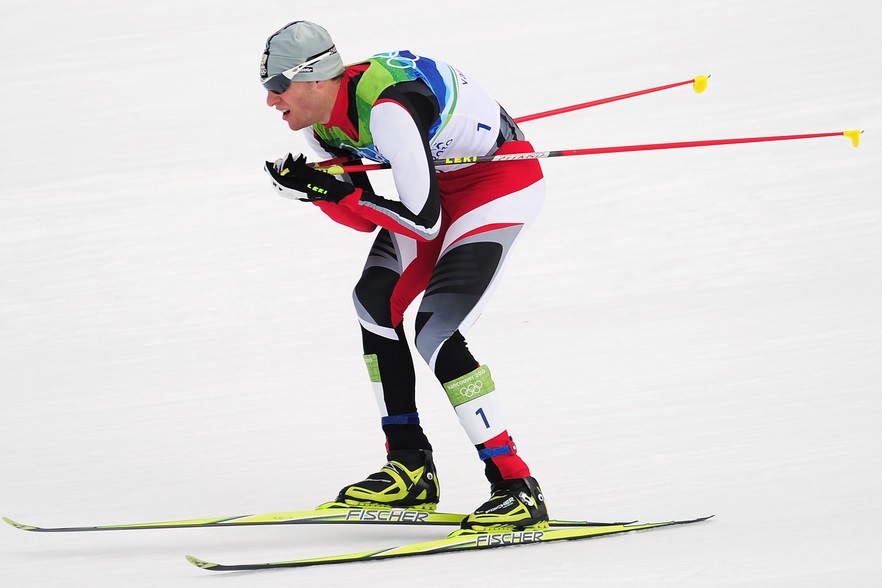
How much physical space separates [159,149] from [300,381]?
13.5 ft

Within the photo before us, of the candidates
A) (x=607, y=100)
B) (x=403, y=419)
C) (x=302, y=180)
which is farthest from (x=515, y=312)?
(x=302, y=180)

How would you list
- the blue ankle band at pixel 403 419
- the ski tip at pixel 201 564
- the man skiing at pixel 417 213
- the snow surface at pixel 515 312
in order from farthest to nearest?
the blue ankle band at pixel 403 419 < the snow surface at pixel 515 312 < the man skiing at pixel 417 213 < the ski tip at pixel 201 564

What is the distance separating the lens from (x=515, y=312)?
6.23 metres

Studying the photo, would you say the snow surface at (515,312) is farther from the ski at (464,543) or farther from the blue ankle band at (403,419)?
the blue ankle band at (403,419)

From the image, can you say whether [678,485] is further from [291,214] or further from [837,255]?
[291,214]

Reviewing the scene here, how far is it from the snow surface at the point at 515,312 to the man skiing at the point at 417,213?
27cm

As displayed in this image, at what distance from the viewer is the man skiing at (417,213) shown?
3469mm

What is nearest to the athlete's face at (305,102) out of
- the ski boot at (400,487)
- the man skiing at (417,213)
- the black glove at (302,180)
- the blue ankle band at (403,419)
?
the man skiing at (417,213)

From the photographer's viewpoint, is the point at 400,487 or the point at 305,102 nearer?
the point at 305,102

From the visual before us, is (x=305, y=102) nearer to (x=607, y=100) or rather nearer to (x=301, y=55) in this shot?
(x=301, y=55)

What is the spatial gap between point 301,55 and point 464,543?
1304mm

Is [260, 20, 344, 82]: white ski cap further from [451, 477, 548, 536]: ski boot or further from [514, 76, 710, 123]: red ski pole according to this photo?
[451, 477, 548, 536]: ski boot

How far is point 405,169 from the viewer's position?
343 cm

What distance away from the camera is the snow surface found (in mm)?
3787
